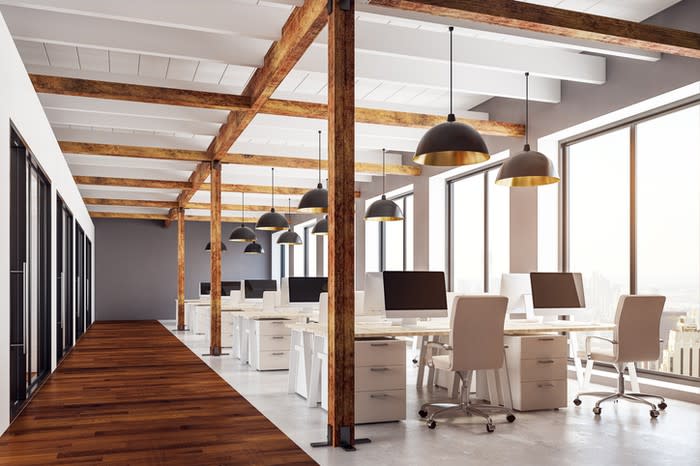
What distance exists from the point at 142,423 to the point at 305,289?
3407 millimetres

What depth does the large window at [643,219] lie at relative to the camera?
6340 millimetres

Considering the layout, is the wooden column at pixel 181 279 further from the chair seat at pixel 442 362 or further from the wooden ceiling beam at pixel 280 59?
the chair seat at pixel 442 362

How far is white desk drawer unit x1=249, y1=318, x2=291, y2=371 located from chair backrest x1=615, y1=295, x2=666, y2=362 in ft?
13.0

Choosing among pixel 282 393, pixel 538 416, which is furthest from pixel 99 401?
pixel 538 416

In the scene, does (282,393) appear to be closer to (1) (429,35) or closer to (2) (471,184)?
(1) (429,35)

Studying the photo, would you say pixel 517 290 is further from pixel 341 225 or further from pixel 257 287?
pixel 257 287

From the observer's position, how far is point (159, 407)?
5.80m

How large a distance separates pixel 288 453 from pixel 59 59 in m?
4.67

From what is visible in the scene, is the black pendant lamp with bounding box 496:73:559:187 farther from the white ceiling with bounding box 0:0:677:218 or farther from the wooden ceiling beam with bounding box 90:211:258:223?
the wooden ceiling beam with bounding box 90:211:258:223

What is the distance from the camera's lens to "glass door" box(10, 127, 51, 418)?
5.48m

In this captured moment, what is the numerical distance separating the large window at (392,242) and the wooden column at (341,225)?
760cm

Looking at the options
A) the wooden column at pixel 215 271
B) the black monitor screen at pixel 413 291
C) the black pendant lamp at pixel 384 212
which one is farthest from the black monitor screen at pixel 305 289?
the black monitor screen at pixel 413 291

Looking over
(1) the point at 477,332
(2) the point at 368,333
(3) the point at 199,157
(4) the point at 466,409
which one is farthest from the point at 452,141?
(3) the point at 199,157

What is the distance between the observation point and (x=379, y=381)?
17.0 feet
